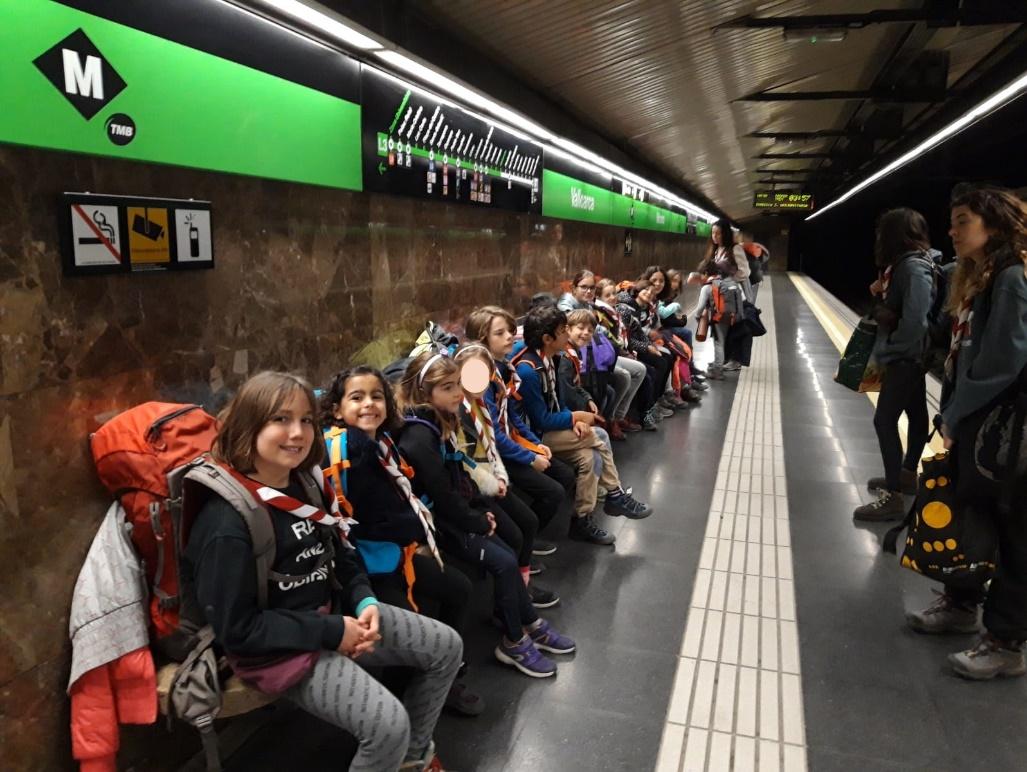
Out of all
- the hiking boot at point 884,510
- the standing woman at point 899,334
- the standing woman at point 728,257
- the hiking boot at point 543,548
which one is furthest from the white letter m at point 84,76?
the standing woman at point 728,257

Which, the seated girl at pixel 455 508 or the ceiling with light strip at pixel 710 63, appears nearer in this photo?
the seated girl at pixel 455 508

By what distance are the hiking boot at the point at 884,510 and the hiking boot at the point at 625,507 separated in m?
1.21

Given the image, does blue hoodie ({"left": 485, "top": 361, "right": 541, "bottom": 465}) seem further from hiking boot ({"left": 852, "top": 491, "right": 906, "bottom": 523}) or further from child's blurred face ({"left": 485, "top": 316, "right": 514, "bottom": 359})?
hiking boot ({"left": 852, "top": 491, "right": 906, "bottom": 523})

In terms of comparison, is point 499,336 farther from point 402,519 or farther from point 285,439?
point 285,439

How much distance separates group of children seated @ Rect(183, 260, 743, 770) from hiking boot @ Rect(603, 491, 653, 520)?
0.01 m

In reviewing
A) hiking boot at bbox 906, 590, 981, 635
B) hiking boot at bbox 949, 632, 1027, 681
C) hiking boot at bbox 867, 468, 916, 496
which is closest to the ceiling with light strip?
hiking boot at bbox 867, 468, 916, 496

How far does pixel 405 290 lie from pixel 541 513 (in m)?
1.52

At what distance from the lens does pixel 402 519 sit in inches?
90.3

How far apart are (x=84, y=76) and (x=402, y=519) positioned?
1.51 meters

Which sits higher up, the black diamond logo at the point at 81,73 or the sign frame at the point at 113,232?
the black diamond logo at the point at 81,73

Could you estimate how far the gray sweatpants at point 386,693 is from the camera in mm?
1725

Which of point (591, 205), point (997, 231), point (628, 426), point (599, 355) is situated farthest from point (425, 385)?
Result: point (591, 205)

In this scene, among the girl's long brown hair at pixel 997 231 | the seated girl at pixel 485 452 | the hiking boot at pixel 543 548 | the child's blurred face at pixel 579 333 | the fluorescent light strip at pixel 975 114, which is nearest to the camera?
the girl's long brown hair at pixel 997 231

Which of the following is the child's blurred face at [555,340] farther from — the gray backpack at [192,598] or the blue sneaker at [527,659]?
the gray backpack at [192,598]
